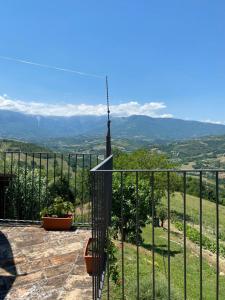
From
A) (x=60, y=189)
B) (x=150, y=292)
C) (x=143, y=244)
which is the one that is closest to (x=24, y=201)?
(x=60, y=189)

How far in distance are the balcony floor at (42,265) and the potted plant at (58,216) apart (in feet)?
0.51

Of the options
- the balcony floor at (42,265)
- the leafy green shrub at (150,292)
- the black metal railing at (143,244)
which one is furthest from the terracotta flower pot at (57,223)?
the leafy green shrub at (150,292)

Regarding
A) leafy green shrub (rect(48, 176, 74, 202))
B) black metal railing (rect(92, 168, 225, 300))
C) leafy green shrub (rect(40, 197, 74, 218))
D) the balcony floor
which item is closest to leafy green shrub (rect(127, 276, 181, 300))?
black metal railing (rect(92, 168, 225, 300))

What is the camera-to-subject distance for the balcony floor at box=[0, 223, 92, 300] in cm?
381

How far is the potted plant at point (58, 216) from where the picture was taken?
6.32 metres

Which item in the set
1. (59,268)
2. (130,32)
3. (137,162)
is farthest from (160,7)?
(59,268)

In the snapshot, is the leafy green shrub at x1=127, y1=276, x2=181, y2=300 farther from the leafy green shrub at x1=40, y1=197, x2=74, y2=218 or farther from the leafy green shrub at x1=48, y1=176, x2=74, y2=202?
the leafy green shrub at x1=48, y1=176, x2=74, y2=202

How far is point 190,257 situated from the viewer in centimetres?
1526

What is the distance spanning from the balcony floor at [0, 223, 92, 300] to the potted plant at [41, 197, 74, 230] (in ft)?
0.51

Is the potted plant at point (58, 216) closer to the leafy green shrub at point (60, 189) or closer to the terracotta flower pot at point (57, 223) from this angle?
the terracotta flower pot at point (57, 223)

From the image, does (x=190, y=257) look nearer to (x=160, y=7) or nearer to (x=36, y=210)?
(x=36, y=210)

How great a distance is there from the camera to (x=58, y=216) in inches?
255

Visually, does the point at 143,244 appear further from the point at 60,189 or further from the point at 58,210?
the point at 58,210

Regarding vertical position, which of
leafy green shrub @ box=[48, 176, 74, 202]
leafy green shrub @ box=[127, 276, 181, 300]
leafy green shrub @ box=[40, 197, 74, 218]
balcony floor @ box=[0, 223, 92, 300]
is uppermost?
leafy green shrub @ box=[48, 176, 74, 202]
